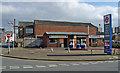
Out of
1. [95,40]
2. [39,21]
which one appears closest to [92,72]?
[95,40]

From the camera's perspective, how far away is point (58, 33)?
36438 millimetres

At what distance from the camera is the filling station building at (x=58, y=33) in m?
35.3

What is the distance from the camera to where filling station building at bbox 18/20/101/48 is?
35.3 m

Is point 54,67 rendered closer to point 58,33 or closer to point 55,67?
point 55,67

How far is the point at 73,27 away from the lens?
5053 cm

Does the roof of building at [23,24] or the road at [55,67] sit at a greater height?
the roof of building at [23,24]

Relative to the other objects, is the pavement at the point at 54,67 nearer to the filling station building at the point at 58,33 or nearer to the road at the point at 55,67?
the road at the point at 55,67

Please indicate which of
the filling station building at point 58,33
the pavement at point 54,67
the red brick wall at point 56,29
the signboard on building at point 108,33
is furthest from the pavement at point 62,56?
the red brick wall at point 56,29

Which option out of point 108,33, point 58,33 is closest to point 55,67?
point 108,33

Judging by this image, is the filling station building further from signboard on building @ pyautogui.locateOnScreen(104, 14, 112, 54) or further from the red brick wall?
signboard on building @ pyautogui.locateOnScreen(104, 14, 112, 54)

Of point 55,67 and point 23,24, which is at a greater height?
point 23,24

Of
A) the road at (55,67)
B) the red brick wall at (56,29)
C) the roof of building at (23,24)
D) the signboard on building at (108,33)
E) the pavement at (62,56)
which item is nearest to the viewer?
the road at (55,67)

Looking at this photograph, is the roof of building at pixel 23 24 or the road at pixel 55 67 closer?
the road at pixel 55 67

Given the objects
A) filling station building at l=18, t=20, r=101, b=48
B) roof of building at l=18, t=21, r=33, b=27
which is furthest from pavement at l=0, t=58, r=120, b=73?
roof of building at l=18, t=21, r=33, b=27
